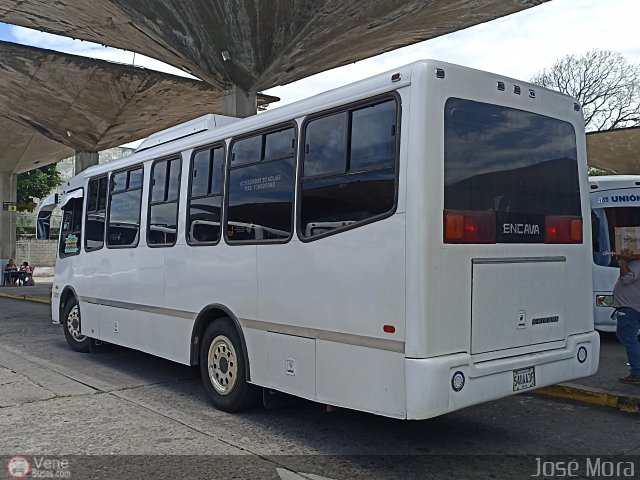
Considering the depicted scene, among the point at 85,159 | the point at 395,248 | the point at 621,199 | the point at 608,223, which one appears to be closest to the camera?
the point at 395,248

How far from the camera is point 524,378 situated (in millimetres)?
5223

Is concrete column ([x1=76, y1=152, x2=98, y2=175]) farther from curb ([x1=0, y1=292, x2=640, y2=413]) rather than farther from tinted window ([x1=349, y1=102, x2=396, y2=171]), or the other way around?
tinted window ([x1=349, y1=102, x2=396, y2=171])

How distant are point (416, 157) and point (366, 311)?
1.25 meters

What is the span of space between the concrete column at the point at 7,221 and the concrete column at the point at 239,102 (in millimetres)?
16900

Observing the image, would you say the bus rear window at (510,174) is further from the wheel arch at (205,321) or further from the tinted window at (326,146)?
the wheel arch at (205,321)

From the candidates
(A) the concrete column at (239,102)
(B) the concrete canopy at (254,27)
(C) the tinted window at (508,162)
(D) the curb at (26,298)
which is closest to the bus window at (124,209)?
(C) the tinted window at (508,162)

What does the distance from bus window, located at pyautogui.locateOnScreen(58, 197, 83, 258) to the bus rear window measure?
719 centimetres

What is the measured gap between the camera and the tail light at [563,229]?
5.62m

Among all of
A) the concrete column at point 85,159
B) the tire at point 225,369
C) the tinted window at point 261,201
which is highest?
the concrete column at point 85,159

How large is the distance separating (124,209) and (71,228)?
2.17 meters

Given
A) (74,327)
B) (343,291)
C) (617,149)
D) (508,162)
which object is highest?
(617,149)

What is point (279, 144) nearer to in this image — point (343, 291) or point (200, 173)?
point (200, 173)

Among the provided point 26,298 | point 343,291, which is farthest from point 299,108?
point 26,298

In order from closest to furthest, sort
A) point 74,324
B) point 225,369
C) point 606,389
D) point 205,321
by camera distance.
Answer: point 225,369, point 205,321, point 606,389, point 74,324
